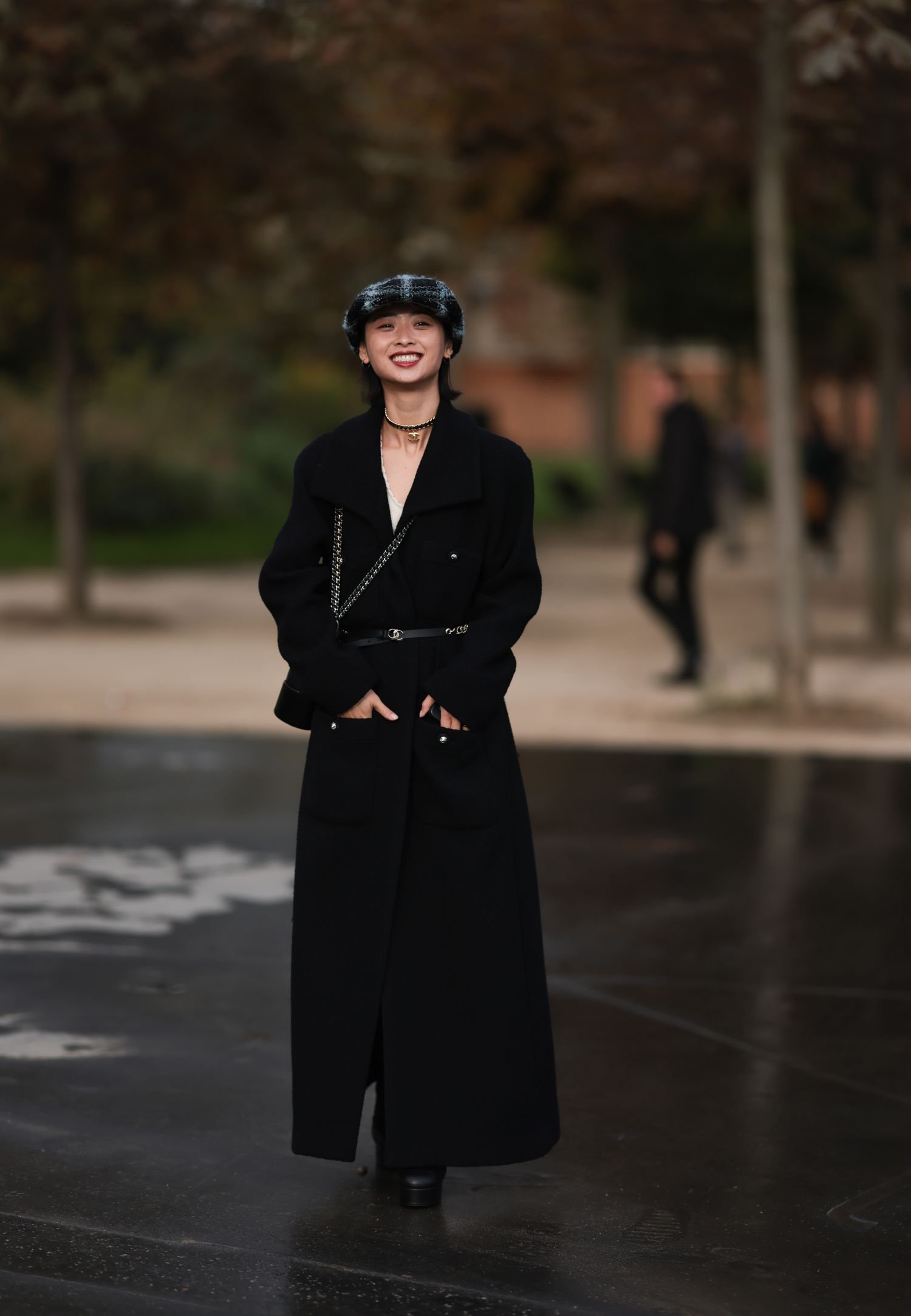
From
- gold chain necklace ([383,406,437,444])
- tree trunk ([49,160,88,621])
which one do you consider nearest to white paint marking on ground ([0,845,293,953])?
gold chain necklace ([383,406,437,444])

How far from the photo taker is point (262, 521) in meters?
30.8

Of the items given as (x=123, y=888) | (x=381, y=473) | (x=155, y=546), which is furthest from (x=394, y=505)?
(x=155, y=546)

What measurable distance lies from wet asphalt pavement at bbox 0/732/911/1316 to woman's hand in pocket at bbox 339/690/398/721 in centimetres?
103

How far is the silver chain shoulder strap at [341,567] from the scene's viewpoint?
4.48 metres

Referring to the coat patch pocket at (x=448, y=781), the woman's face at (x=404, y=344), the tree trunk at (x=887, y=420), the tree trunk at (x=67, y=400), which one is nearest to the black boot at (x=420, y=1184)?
the coat patch pocket at (x=448, y=781)

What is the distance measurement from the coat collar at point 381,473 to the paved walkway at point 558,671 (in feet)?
22.7

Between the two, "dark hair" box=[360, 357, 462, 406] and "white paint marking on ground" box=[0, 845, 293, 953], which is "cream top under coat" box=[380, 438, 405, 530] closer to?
"dark hair" box=[360, 357, 462, 406]

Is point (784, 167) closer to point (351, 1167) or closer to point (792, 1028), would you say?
point (792, 1028)

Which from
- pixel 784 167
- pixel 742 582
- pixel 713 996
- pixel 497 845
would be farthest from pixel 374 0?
pixel 742 582

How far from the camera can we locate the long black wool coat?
4402 millimetres

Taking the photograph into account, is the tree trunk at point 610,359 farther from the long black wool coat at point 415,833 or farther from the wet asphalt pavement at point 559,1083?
the long black wool coat at point 415,833

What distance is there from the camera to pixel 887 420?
15531mm

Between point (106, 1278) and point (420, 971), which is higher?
point (420, 971)

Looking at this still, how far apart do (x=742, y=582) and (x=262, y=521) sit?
377 inches
